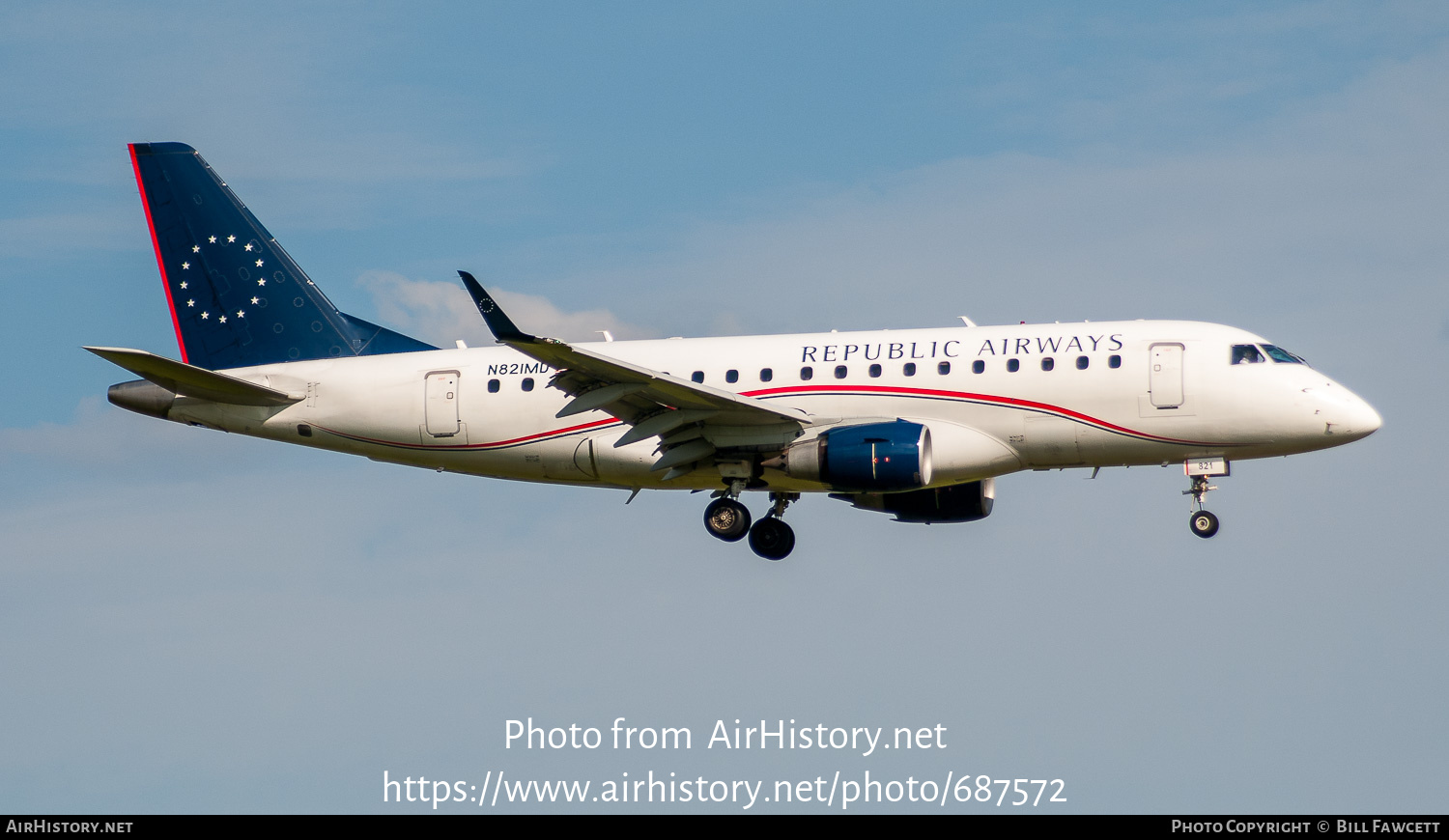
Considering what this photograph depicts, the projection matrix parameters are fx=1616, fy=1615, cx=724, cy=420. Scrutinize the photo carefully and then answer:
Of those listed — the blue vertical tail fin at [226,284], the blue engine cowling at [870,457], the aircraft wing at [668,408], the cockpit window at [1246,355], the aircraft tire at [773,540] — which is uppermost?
the blue vertical tail fin at [226,284]

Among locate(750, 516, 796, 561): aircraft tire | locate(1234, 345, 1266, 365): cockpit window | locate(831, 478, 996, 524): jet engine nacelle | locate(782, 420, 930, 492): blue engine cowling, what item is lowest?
locate(750, 516, 796, 561): aircraft tire

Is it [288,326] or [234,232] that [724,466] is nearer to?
[288,326]

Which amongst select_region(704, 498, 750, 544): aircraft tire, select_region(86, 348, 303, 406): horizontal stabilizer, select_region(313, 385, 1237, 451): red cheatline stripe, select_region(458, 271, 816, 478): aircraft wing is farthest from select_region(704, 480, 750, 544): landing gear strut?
select_region(86, 348, 303, 406): horizontal stabilizer

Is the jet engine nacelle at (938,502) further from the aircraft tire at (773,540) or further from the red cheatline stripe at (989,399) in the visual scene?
the red cheatline stripe at (989,399)

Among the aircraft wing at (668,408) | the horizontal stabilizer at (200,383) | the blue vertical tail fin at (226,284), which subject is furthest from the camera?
the blue vertical tail fin at (226,284)

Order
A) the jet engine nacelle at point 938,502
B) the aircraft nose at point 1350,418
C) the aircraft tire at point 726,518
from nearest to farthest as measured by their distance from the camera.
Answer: the aircraft nose at point 1350,418 → the aircraft tire at point 726,518 → the jet engine nacelle at point 938,502

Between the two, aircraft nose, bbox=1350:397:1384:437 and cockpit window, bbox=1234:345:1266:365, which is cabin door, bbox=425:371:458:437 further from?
aircraft nose, bbox=1350:397:1384:437

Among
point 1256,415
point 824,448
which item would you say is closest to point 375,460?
point 824,448

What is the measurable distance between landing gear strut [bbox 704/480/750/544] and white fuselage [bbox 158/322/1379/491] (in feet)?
2.13

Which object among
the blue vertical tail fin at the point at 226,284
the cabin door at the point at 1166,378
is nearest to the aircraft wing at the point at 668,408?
the cabin door at the point at 1166,378

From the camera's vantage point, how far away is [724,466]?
36844mm

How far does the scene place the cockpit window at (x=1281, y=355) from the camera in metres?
34.9

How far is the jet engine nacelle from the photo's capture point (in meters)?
39.5

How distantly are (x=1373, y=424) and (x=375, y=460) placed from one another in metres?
23.4
